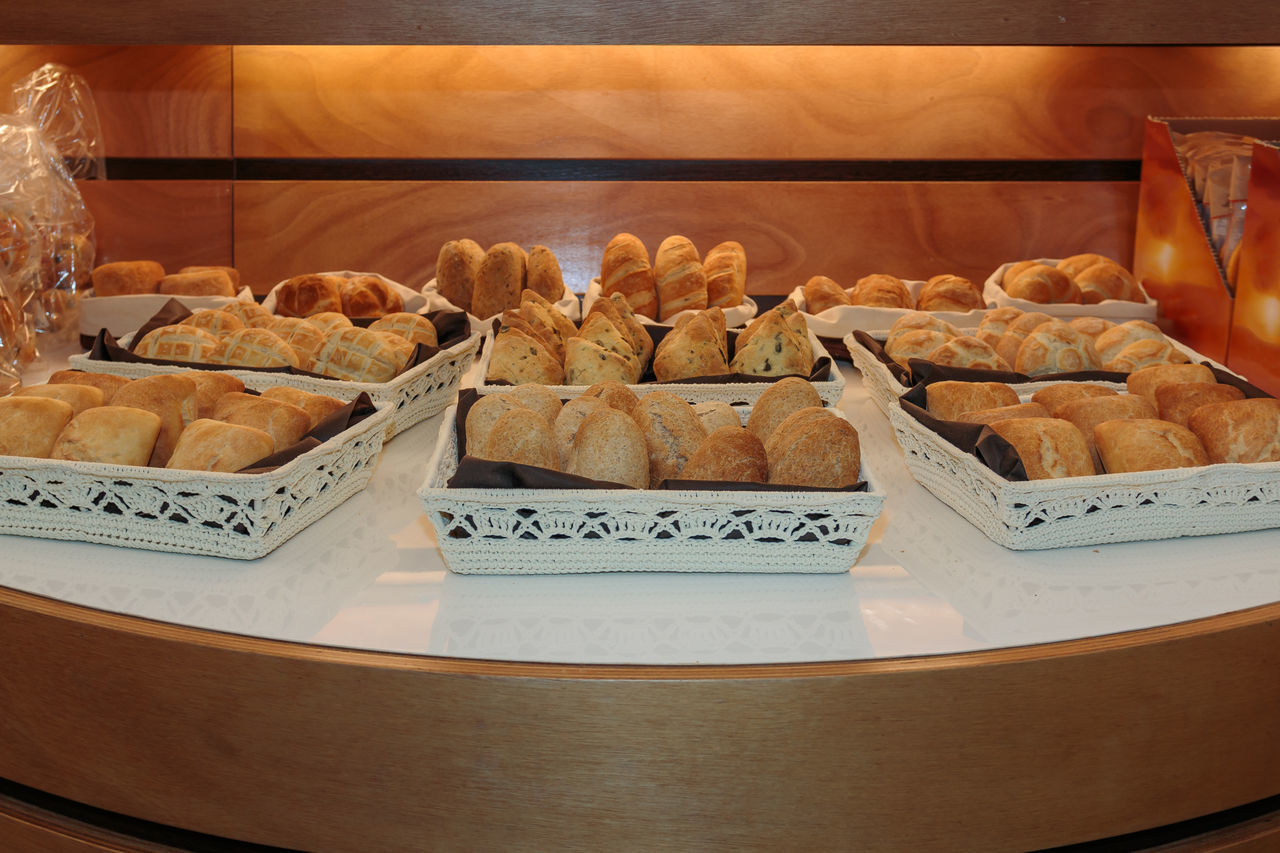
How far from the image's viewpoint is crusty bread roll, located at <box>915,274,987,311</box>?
2.34 m

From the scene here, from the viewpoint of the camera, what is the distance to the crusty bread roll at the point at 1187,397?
5.33 ft

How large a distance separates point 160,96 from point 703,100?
1339 mm

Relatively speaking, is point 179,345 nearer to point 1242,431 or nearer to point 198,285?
point 198,285

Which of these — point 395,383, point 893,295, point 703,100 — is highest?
point 703,100

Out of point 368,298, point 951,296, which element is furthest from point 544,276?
point 951,296

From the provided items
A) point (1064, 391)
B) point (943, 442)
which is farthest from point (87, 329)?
point (1064, 391)

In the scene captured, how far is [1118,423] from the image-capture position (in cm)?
152

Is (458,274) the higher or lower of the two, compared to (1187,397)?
lower

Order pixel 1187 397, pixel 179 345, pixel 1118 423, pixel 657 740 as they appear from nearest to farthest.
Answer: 1. pixel 657 740
2. pixel 1118 423
3. pixel 1187 397
4. pixel 179 345

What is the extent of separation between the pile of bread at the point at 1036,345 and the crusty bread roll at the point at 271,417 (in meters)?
1.06

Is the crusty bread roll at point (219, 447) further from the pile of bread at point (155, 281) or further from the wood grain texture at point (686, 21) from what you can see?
the pile of bread at point (155, 281)

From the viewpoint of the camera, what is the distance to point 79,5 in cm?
185

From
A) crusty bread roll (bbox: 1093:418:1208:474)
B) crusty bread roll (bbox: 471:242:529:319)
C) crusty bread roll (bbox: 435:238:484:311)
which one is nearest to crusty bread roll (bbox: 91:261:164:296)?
crusty bread roll (bbox: 435:238:484:311)

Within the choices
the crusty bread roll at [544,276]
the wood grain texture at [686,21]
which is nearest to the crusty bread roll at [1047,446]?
the wood grain texture at [686,21]
